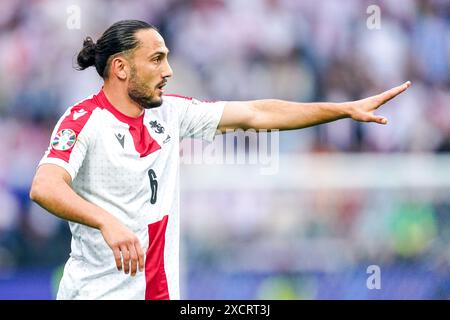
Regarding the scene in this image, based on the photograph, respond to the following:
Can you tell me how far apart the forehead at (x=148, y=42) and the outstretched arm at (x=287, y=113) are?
1.82 ft

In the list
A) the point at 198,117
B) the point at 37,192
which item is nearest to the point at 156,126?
the point at 198,117

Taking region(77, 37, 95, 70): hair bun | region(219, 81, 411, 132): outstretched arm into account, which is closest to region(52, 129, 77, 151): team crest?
region(77, 37, 95, 70): hair bun

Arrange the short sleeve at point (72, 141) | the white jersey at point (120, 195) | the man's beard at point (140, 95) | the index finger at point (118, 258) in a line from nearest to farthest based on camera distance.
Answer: the index finger at point (118, 258) < the short sleeve at point (72, 141) < the white jersey at point (120, 195) < the man's beard at point (140, 95)

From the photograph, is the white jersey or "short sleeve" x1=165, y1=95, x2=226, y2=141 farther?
"short sleeve" x1=165, y1=95, x2=226, y2=141

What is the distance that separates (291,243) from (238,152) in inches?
39.4

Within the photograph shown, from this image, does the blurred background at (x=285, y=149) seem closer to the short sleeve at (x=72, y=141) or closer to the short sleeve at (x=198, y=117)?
the short sleeve at (x=198, y=117)

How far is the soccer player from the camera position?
17.0 ft

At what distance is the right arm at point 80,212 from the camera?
440 centimetres

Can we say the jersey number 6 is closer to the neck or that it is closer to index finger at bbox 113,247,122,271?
the neck

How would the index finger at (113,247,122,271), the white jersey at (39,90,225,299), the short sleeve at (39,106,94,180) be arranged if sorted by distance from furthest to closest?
the white jersey at (39,90,225,299), the short sleeve at (39,106,94,180), the index finger at (113,247,122,271)

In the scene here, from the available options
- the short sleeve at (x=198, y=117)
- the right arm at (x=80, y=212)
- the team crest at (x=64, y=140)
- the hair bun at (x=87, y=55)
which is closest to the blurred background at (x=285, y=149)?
the short sleeve at (x=198, y=117)

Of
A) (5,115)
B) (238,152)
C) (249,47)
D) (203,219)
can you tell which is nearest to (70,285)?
(203,219)

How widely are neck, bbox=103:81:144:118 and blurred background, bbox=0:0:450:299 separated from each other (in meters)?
3.14

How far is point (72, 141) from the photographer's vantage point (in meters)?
5.08
